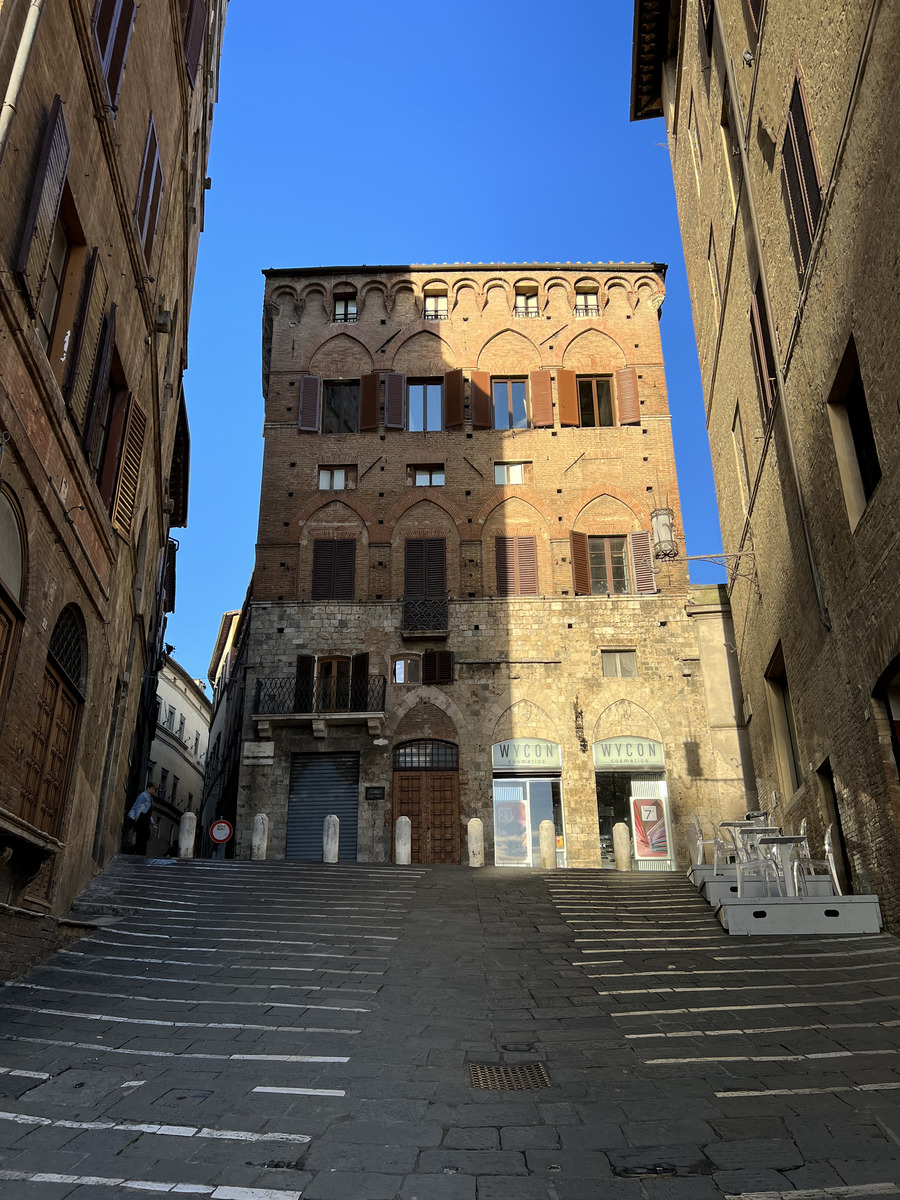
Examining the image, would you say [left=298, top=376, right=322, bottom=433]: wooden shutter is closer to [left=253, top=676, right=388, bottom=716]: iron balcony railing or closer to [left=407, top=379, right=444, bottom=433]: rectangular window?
[left=407, top=379, right=444, bottom=433]: rectangular window

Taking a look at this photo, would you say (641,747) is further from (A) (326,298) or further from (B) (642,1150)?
(B) (642,1150)

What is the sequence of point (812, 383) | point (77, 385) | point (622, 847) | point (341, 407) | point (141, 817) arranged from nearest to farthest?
point (77, 385) → point (812, 383) → point (622, 847) → point (141, 817) → point (341, 407)

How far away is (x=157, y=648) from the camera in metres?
23.0

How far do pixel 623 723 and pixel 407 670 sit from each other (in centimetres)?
524

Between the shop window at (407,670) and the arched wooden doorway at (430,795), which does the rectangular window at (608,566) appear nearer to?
the shop window at (407,670)

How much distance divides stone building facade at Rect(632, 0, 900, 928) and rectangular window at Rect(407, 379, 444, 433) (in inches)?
363

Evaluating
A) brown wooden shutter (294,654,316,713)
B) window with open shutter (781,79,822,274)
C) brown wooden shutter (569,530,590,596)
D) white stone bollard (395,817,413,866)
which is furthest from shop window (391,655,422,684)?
window with open shutter (781,79,822,274)

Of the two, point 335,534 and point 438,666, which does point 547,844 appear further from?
point 335,534

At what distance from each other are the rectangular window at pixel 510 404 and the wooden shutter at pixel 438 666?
661cm

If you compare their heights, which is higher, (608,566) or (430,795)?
(608,566)

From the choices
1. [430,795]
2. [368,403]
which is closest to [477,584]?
[430,795]

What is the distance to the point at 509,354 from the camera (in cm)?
2666

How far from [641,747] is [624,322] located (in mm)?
12032

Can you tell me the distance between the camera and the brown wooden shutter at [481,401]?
25.7m
